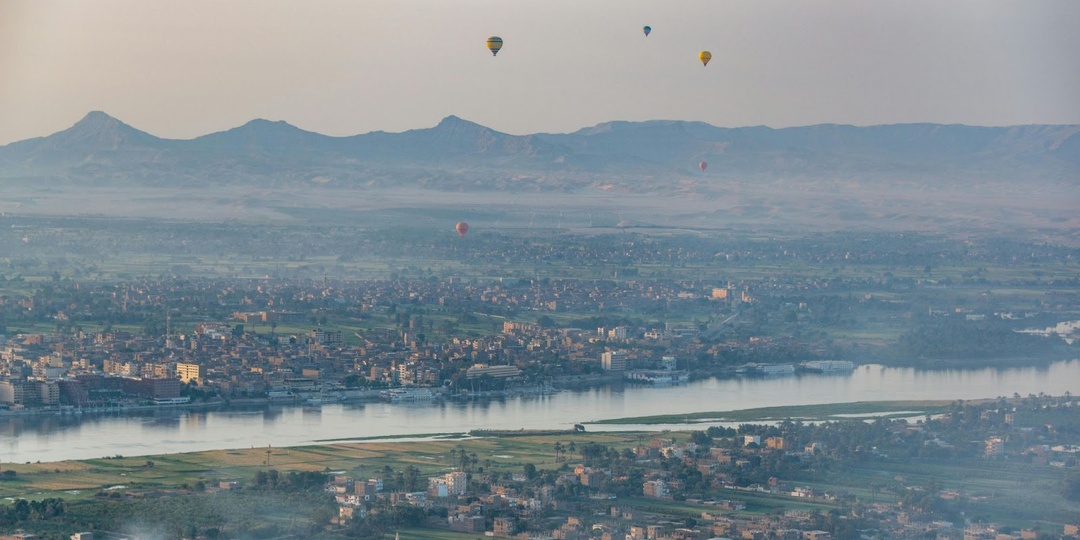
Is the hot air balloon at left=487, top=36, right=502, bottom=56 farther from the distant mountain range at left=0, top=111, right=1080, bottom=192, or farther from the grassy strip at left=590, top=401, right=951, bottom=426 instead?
the distant mountain range at left=0, top=111, right=1080, bottom=192

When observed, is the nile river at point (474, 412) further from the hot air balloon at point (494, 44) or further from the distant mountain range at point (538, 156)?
the distant mountain range at point (538, 156)

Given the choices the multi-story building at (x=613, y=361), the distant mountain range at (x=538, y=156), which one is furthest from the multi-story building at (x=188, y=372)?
the distant mountain range at (x=538, y=156)

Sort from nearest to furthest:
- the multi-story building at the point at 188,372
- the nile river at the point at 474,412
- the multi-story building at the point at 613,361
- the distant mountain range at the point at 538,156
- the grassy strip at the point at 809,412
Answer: the nile river at the point at 474,412 → the grassy strip at the point at 809,412 → the multi-story building at the point at 188,372 → the multi-story building at the point at 613,361 → the distant mountain range at the point at 538,156

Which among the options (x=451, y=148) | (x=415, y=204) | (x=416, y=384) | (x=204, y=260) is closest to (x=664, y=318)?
(x=416, y=384)

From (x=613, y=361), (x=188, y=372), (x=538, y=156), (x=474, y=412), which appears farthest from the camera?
(x=538, y=156)

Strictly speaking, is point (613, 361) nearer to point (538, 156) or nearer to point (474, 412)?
point (474, 412)

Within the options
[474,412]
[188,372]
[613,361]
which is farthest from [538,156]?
[474,412]

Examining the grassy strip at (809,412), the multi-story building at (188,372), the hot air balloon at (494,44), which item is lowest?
the grassy strip at (809,412)
